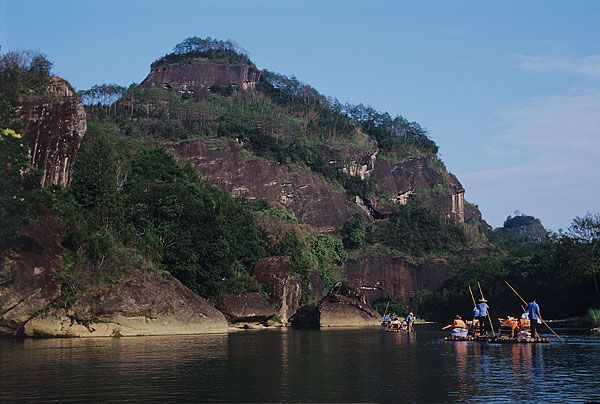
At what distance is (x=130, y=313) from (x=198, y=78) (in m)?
122

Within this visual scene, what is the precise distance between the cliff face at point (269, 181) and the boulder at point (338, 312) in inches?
1742

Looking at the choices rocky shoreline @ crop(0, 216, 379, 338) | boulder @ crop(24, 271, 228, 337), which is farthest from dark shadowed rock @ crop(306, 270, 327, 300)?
boulder @ crop(24, 271, 228, 337)

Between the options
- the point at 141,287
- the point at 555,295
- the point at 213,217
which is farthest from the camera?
the point at 555,295

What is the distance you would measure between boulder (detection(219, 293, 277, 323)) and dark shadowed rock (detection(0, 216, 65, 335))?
1984cm

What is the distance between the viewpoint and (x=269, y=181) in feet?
398

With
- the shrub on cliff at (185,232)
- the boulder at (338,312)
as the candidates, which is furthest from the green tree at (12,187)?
the boulder at (338,312)

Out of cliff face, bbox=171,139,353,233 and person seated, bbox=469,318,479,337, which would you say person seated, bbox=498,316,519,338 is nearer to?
person seated, bbox=469,318,479,337

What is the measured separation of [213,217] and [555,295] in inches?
1680

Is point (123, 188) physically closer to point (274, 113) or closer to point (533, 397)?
point (533, 397)

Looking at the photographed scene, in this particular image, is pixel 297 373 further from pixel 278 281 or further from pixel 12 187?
pixel 278 281

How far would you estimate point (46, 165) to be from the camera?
171 feet

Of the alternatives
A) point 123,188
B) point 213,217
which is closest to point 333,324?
point 213,217

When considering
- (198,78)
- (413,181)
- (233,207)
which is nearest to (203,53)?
(198,78)

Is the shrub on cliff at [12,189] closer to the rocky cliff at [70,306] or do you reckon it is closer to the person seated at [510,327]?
the rocky cliff at [70,306]
